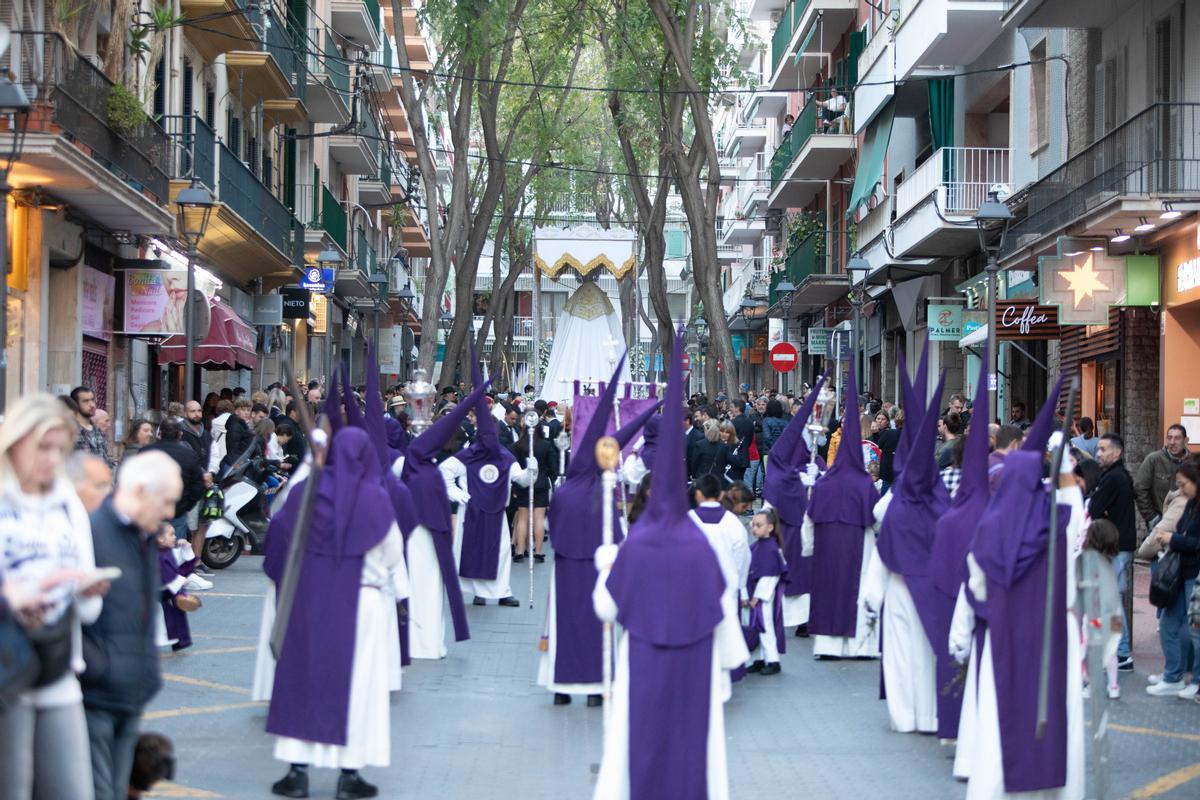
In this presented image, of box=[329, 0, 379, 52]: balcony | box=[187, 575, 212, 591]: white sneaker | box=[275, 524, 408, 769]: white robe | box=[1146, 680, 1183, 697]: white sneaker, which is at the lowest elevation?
box=[1146, 680, 1183, 697]: white sneaker

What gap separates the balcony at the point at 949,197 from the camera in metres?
29.3

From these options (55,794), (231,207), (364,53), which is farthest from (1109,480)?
(364,53)

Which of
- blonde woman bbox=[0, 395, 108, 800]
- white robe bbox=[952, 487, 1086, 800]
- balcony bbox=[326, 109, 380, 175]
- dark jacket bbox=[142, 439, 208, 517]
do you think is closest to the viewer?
blonde woman bbox=[0, 395, 108, 800]

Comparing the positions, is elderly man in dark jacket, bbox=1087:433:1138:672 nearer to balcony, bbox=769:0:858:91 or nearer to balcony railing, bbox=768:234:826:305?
balcony, bbox=769:0:858:91

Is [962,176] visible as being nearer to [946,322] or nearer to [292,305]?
[946,322]

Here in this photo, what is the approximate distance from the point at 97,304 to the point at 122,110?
10.9 feet

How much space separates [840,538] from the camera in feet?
47.3

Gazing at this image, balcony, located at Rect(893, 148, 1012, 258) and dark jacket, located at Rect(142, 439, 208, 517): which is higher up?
balcony, located at Rect(893, 148, 1012, 258)

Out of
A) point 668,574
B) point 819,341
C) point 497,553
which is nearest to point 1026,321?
point 497,553

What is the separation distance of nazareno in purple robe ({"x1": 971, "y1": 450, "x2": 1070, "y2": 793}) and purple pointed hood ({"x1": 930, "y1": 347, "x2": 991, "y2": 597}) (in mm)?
853

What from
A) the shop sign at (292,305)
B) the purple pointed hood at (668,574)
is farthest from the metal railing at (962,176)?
the purple pointed hood at (668,574)

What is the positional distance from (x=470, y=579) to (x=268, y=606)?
634cm

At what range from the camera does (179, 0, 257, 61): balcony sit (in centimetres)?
2627

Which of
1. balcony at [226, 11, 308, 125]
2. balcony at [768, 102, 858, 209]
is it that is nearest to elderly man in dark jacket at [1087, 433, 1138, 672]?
balcony at [226, 11, 308, 125]
